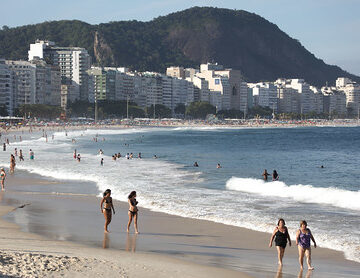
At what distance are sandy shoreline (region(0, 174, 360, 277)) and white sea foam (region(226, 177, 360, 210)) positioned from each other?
8.02 meters

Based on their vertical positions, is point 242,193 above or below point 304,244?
below

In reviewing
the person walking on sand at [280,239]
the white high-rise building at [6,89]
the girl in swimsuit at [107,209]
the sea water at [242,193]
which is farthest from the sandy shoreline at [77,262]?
the white high-rise building at [6,89]

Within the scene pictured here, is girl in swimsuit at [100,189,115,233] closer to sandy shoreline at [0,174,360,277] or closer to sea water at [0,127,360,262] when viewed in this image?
sandy shoreline at [0,174,360,277]

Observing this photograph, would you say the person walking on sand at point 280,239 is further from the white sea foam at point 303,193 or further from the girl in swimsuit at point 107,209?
the white sea foam at point 303,193

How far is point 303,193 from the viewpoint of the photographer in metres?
27.8

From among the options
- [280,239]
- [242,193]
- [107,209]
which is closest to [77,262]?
[280,239]

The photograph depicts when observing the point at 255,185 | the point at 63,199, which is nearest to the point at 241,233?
the point at 63,199

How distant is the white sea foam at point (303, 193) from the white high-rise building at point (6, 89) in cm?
12981

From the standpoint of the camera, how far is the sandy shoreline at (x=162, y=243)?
13.2 m

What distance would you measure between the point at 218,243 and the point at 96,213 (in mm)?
5954

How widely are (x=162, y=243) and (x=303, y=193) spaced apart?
13.6 m

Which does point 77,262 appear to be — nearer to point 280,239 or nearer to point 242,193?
point 280,239

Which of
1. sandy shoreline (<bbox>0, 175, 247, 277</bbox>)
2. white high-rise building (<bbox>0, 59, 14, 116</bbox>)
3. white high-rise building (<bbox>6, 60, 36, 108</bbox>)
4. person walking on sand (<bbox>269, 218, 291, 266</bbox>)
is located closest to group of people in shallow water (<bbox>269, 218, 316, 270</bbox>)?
person walking on sand (<bbox>269, 218, 291, 266</bbox>)

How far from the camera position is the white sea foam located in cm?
2505
